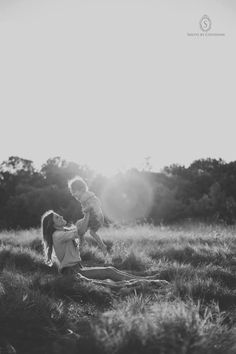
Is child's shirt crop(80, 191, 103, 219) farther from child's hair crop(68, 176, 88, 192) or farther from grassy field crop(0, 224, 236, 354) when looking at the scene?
grassy field crop(0, 224, 236, 354)

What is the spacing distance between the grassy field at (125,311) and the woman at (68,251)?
0.49 metres

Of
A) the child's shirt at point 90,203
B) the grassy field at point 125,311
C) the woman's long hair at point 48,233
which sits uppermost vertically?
the child's shirt at point 90,203

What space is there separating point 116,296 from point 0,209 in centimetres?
2875

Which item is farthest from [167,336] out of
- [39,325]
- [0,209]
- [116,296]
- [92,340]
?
[0,209]

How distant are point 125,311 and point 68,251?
9.23 ft

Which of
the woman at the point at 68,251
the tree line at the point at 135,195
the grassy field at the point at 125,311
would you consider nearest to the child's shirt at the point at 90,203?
the grassy field at the point at 125,311

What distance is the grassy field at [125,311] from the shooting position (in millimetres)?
2920

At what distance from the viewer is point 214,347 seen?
2.97 m

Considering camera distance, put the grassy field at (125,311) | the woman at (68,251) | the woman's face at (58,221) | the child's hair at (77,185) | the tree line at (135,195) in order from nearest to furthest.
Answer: the grassy field at (125,311) < the woman at (68,251) < the woman's face at (58,221) < the child's hair at (77,185) < the tree line at (135,195)

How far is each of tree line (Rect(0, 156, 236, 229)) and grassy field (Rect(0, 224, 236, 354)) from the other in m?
19.4

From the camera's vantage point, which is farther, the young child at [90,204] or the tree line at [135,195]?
the tree line at [135,195]

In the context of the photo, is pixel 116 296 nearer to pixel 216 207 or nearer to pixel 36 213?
pixel 216 207

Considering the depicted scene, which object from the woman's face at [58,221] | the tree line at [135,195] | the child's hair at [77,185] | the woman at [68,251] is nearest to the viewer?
the woman at [68,251]

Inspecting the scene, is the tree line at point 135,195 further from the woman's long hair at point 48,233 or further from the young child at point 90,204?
the woman's long hair at point 48,233
